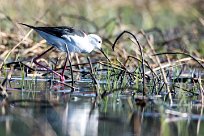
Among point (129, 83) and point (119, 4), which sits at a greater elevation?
point (119, 4)

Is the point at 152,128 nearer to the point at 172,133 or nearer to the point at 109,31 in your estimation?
the point at 172,133

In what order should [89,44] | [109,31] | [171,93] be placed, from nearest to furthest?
[171,93] → [89,44] → [109,31]

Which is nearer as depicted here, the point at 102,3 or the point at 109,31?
the point at 109,31

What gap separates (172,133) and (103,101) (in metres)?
1.44

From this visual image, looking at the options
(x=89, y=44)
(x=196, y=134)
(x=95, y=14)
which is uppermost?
(x=95, y=14)

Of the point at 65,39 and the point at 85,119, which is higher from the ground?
the point at 65,39

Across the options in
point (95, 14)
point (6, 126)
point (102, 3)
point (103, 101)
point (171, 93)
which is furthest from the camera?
point (102, 3)

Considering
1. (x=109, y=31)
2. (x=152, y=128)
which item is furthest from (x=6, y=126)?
(x=109, y=31)

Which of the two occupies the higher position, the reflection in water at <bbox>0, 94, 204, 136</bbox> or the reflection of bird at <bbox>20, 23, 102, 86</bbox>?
the reflection of bird at <bbox>20, 23, 102, 86</bbox>

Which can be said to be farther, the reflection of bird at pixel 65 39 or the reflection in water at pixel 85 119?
the reflection of bird at pixel 65 39

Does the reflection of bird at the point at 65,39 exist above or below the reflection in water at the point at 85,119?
above

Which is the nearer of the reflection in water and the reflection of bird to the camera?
the reflection in water

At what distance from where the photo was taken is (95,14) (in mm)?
Answer: 14969

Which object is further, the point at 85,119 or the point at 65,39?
the point at 65,39
